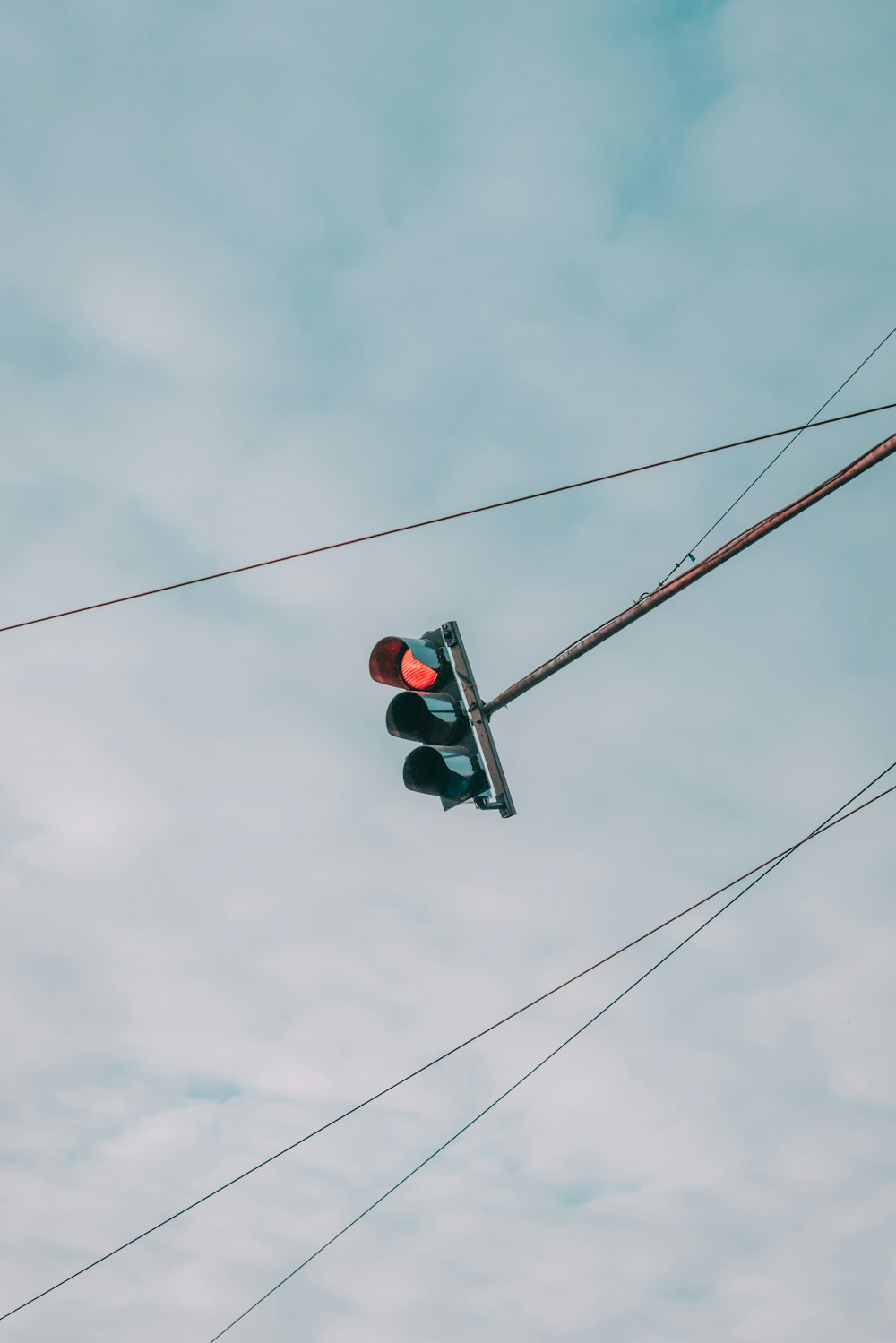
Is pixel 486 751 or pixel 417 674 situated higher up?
pixel 417 674

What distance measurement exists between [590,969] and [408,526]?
4202 millimetres

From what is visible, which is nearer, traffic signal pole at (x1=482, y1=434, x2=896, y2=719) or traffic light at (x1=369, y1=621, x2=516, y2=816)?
traffic signal pole at (x1=482, y1=434, x2=896, y2=719)

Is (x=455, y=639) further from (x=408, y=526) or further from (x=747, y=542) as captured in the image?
(x=408, y=526)

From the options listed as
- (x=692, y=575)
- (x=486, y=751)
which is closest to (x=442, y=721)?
(x=486, y=751)

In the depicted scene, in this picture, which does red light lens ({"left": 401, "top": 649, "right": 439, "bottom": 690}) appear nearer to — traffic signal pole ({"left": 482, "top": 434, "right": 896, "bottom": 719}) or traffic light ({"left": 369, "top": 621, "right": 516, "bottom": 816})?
traffic light ({"left": 369, "top": 621, "right": 516, "bottom": 816})

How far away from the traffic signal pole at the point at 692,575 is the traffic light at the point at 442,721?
167 mm

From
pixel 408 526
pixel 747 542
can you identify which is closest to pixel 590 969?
pixel 408 526

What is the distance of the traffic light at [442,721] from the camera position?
227 inches

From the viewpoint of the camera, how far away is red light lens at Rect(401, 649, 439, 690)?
5.97 meters

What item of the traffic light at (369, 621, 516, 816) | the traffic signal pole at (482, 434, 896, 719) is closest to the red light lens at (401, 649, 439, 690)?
the traffic light at (369, 621, 516, 816)

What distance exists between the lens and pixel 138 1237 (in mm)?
10492

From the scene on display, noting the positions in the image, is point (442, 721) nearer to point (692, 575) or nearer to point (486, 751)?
point (486, 751)

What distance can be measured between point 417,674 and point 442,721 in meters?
0.31

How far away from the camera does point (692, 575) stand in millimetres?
5043
